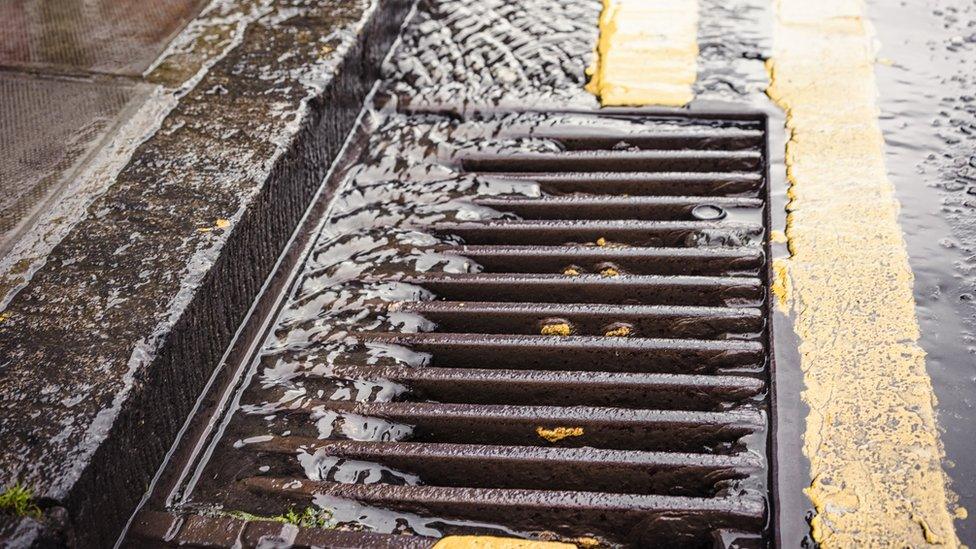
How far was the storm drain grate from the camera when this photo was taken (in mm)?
1746

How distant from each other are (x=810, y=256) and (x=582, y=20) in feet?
4.82

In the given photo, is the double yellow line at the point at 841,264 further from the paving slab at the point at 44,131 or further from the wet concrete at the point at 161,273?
the paving slab at the point at 44,131

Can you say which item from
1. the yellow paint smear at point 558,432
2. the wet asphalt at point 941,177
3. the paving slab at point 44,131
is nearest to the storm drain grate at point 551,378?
the yellow paint smear at point 558,432

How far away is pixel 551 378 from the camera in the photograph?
6.49 feet

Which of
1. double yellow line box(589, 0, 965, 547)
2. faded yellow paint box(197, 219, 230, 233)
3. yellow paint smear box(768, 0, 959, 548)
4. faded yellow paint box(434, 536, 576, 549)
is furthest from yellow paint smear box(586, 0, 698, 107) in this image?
faded yellow paint box(434, 536, 576, 549)

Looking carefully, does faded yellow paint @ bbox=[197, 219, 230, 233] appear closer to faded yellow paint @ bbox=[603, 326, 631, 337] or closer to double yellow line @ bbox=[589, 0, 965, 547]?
faded yellow paint @ bbox=[603, 326, 631, 337]

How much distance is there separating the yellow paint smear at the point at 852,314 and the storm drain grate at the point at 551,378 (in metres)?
0.12

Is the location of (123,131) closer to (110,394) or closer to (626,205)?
(110,394)

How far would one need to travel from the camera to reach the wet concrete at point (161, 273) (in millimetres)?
1664

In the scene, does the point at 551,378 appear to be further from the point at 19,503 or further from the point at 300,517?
the point at 19,503

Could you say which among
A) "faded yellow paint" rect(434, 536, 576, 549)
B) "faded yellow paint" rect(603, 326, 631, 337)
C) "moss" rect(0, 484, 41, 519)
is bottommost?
"faded yellow paint" rect(434, 536, 576, 549)

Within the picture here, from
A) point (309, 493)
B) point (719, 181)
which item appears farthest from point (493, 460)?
point (719, 181)

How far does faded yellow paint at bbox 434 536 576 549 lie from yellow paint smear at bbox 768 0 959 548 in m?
0.50

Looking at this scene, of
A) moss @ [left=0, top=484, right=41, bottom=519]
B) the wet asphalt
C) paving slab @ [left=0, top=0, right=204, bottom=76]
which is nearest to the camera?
moss @ [left=0, top=484, right=41, bottom=519]
